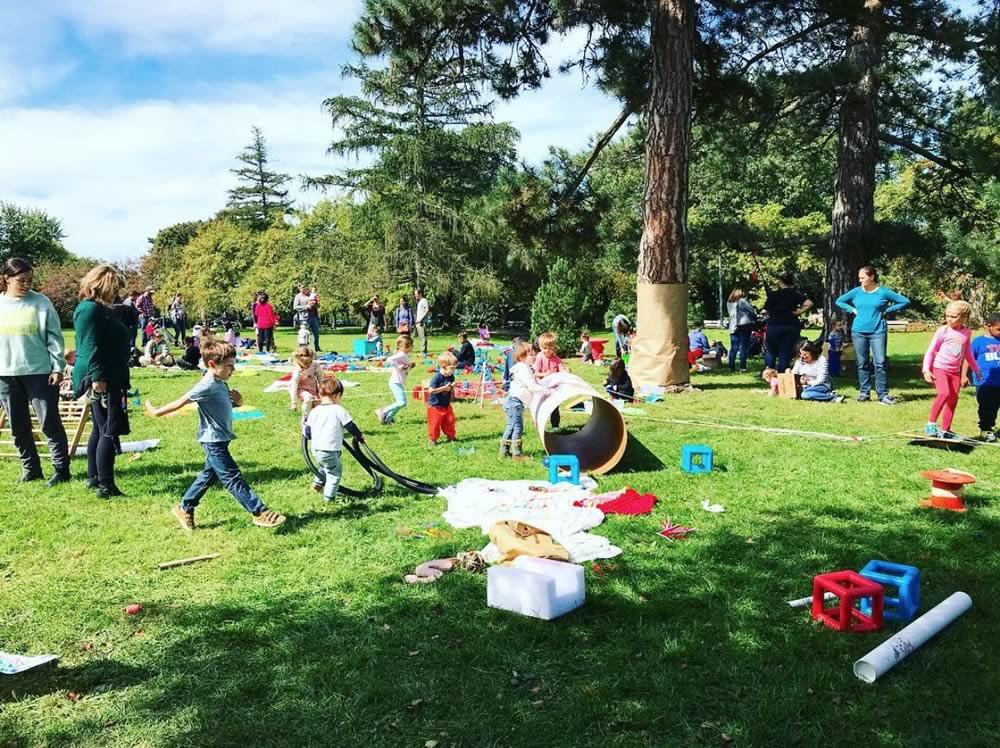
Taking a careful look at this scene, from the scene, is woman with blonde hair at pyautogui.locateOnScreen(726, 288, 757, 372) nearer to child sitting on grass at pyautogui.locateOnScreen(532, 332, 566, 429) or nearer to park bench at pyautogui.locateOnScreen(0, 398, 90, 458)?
child sitting on grass at pyautogui.locateOnScreen(532, 332, 566, 429)

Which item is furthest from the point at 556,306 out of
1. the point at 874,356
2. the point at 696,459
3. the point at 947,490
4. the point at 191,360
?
the point at 947,490

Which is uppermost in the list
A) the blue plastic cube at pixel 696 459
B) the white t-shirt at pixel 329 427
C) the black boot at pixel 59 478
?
the white t-shirt at pixel 329 427

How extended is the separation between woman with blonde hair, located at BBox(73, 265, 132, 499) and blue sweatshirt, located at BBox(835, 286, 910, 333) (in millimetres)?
9297

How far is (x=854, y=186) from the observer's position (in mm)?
15547

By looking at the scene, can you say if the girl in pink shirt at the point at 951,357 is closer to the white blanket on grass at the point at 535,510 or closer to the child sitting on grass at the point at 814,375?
the child sitting on grass at the point at 814,375

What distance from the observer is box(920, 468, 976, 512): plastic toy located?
6.24 metres

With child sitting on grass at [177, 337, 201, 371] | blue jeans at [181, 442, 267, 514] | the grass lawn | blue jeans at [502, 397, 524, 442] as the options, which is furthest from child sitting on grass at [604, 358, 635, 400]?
child sitting on grass at [177, 337, 201, 371]

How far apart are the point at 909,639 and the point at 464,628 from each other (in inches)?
92.1

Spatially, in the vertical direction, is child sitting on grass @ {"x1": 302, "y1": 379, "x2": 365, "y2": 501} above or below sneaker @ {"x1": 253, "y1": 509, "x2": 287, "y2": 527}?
above

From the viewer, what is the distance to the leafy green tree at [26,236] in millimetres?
62531

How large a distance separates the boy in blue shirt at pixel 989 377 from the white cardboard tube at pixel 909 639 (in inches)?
216

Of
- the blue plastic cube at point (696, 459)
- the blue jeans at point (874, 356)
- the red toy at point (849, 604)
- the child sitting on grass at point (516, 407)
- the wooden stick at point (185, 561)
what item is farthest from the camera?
the blue jeans at point (874, 356)

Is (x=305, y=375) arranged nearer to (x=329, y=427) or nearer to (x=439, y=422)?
(x=439, y=422)

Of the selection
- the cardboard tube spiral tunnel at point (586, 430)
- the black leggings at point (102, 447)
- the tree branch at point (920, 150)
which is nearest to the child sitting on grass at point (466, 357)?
the cardboard tube spiral tunnel at point (586, 430)
